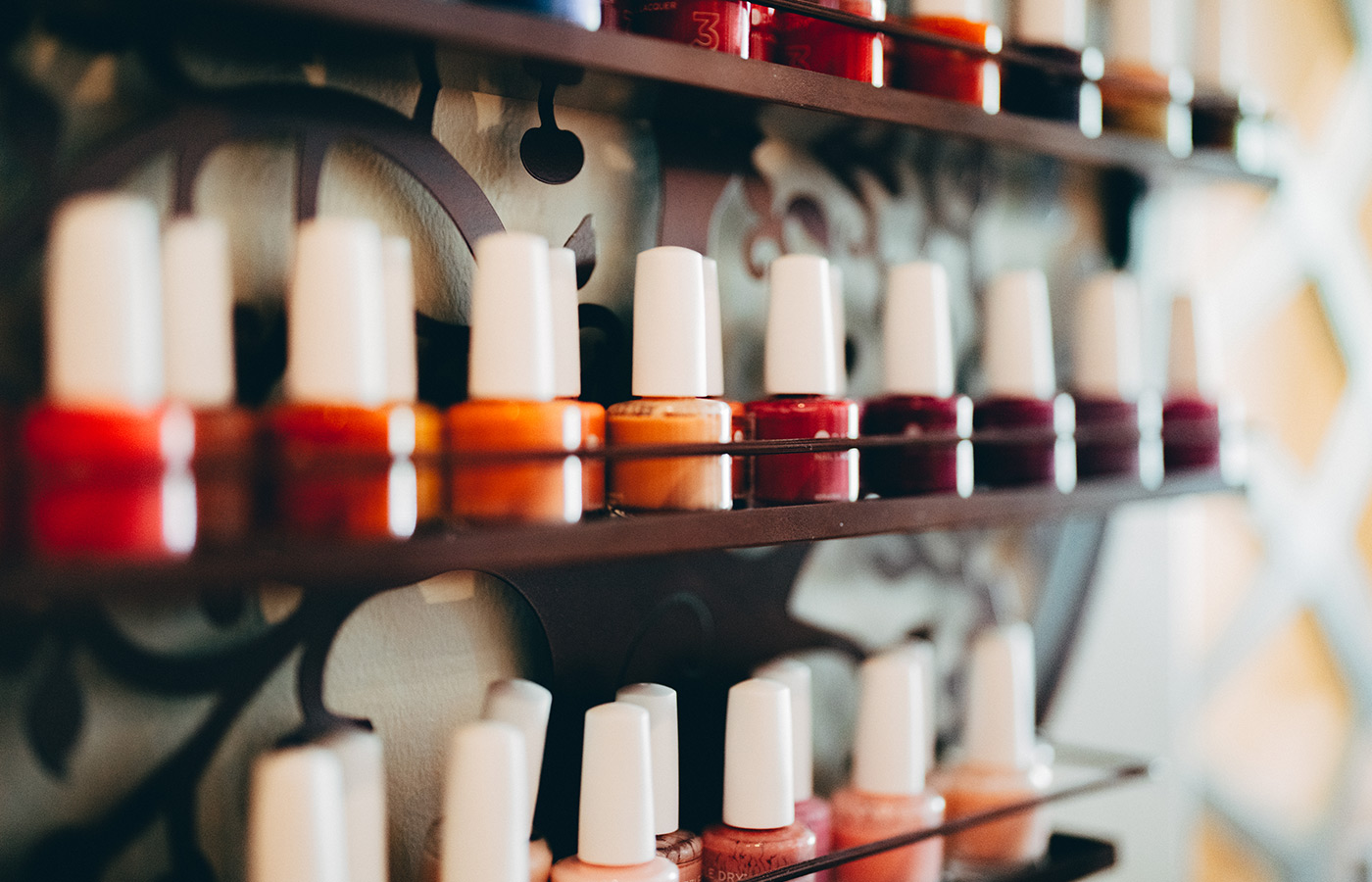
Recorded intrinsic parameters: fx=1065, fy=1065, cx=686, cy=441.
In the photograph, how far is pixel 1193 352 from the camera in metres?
0.69

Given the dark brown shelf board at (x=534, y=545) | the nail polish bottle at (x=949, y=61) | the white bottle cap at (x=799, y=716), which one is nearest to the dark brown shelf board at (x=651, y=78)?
the nail polish bottle at (x=949, y=61)

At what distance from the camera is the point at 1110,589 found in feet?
2.57

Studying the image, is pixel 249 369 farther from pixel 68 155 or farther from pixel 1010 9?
pixel 1010 9

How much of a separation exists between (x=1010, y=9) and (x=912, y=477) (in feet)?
1.22

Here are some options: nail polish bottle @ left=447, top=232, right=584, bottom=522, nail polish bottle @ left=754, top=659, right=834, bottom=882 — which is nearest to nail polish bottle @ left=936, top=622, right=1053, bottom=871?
nail polish bottle @ left=754, top=659, right=834, bottom=882

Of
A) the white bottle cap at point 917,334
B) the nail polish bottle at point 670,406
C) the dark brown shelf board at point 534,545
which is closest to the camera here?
the dark brown shelf board at point 534,545

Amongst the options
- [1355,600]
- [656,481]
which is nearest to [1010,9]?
[656,481]

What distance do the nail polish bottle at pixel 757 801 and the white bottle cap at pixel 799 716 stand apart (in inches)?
1.4

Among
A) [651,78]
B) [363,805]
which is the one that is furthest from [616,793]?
[651,78]

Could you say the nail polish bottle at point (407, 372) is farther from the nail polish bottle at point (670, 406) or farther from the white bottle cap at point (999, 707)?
the white bottle cap at point (999, 707)

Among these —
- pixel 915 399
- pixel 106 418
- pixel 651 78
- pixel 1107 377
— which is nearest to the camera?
pixel 106 418

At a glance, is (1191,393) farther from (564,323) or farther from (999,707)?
(564,323)

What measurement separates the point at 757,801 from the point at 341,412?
271mm

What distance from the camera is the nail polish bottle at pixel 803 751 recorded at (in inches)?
21.6
